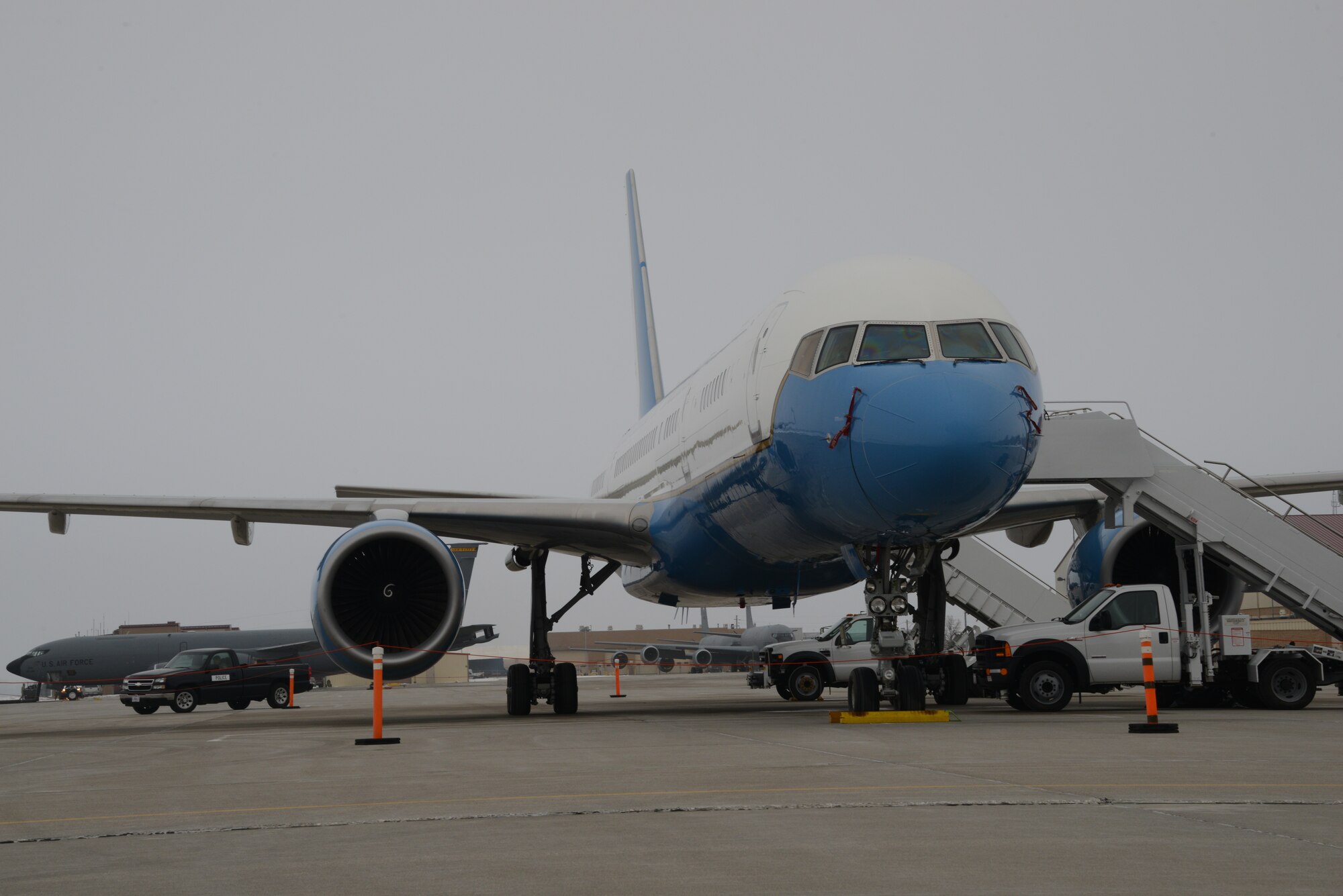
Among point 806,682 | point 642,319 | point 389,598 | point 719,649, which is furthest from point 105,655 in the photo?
point 389,598

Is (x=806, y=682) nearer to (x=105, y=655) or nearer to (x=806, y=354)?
(x=806, y=354)

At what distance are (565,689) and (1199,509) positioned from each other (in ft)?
27.7

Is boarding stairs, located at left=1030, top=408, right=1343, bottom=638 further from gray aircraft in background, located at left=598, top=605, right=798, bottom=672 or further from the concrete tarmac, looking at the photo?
gray aircraft in background, located at left=598, top=605, right=798, bottom=672

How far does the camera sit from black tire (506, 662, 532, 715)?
56.7 ft

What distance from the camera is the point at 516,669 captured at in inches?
679

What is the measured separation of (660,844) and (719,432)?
362 inches

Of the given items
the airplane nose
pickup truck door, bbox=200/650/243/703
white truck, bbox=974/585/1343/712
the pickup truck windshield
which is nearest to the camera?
the airplane nose

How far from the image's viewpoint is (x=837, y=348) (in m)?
11.6

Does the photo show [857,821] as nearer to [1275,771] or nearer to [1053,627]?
[1275,771]

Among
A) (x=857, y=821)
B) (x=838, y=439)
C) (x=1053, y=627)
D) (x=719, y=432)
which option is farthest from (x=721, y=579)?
(x=857, y=821)

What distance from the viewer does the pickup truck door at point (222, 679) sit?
30.2 metres

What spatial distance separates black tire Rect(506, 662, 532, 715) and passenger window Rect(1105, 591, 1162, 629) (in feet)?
24.3

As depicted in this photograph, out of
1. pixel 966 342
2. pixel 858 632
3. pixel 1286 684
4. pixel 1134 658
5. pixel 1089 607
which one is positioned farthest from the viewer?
pixel 858 632

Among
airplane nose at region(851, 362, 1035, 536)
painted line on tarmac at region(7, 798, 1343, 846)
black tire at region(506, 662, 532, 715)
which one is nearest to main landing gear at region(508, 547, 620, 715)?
black tire at region(506, 662, 532, 715)
